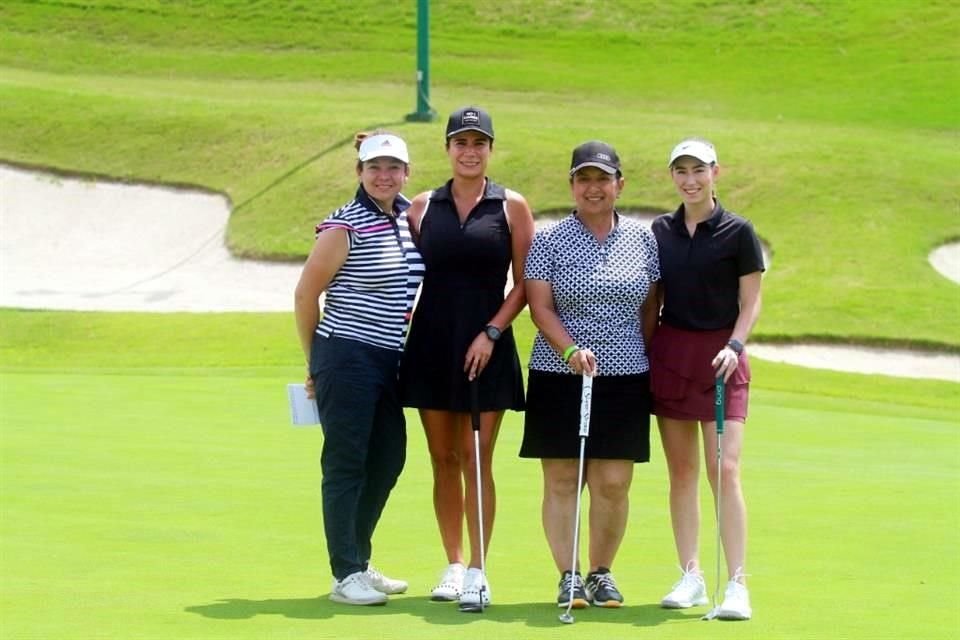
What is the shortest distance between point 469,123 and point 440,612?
6.80ft

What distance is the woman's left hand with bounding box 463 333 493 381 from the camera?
7285 mm

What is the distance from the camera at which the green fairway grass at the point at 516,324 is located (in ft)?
24.2

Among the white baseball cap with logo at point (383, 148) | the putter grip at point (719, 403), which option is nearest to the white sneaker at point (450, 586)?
the putter grip at point (719, 403)

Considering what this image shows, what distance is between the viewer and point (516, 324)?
71.7 feet

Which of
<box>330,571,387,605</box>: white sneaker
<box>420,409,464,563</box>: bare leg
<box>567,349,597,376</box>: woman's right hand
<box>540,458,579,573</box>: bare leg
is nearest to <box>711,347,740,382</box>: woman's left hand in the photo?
<box>567,349,597,376</box>: woman's right hand

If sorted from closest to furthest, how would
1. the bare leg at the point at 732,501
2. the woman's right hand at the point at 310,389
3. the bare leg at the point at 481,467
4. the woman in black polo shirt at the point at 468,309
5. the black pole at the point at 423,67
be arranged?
the bare leg at the point at 732,501, the woman in black polo shirt at the point at 468,309, the bare leg at the point at 481,467, the woman's right hand at the point at 310,389, the black pole at the point at 423,67

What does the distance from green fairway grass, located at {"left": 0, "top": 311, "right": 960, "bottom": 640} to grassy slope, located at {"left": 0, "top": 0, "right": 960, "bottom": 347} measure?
935 cm

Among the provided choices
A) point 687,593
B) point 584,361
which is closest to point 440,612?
point 687,593

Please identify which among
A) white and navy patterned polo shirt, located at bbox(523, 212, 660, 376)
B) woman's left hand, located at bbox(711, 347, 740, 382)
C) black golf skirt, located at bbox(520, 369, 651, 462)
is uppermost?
white and navy patterned polo shirt, located at bbox(523, 212, 660, 376)

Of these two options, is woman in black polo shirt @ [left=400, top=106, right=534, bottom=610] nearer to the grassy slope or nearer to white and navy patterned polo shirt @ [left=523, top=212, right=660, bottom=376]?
white and navy patterned polo shirt @ [left=523, top=212, right=660, bottom=376]

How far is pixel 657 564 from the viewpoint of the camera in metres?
8.18

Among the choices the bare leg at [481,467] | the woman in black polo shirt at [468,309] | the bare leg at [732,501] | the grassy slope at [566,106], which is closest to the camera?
the bare leg at [732,501]

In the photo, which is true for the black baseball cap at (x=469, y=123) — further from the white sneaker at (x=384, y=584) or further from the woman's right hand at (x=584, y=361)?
the white sneaker at (x=384, y=584)

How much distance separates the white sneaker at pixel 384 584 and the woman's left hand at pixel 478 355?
95 centimetres
